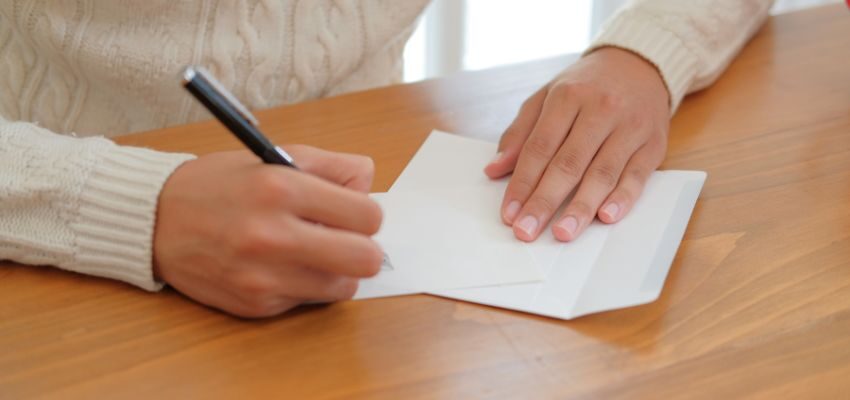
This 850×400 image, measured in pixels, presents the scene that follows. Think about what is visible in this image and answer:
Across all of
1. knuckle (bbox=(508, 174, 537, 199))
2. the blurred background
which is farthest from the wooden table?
the blurred background

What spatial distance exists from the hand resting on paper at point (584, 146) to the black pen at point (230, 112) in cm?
21

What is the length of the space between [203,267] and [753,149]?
0.51 m

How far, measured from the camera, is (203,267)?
0.61 meters

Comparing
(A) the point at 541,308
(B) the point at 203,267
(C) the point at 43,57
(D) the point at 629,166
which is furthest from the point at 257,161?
(C) the point at 43,57

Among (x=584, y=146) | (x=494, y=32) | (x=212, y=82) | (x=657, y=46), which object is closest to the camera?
(x=212, y=82)

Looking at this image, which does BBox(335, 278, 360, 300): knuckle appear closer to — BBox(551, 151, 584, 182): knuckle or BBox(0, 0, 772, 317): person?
BBox(0, 0, 772, 317): person

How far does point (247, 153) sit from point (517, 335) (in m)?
0.24

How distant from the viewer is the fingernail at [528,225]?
27.0 inches

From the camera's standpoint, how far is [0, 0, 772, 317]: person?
0.59 meters

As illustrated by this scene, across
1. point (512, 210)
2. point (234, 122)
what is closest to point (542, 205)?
point (512, 210)

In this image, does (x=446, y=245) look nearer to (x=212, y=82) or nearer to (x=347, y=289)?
(x=347, y=289)

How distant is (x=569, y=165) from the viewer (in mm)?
760

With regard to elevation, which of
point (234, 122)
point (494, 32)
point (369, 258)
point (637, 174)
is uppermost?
point (234, 122)

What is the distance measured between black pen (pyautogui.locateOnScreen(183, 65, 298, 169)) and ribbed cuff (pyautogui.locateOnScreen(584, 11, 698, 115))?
1.43 ft
